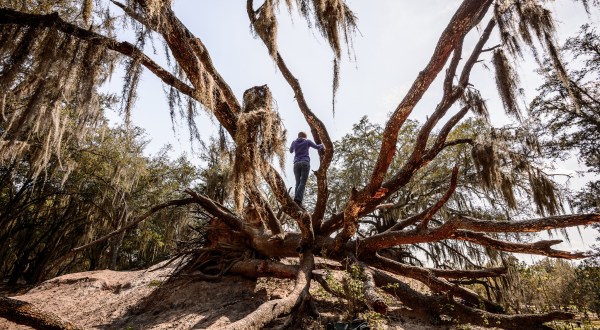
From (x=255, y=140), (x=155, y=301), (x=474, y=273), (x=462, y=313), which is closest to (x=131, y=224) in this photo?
(x=155, y=301)

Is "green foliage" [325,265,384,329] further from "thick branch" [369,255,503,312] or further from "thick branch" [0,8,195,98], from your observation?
"thick branch" [0,8,195,98]

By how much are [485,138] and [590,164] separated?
26.2ft

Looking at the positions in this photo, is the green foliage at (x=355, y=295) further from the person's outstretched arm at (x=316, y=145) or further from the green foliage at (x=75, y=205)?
the green foliage at (x=75, y=205)

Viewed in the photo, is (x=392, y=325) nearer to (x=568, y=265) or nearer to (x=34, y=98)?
(x=34, y=98)

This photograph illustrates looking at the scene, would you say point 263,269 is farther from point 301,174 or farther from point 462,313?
point 462,313

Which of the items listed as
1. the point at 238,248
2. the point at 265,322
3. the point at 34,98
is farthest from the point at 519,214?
the point at 34,98

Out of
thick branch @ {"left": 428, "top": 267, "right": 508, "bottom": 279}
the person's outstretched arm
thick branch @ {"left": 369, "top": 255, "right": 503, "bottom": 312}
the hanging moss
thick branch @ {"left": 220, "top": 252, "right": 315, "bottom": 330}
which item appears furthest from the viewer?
the person's outstretched arm

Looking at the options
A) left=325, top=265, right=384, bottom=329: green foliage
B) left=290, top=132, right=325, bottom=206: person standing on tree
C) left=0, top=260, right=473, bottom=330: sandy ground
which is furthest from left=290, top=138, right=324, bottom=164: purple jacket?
left=325, top=265, right=384, bottom=329: green foliage

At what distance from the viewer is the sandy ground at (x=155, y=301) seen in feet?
13.9

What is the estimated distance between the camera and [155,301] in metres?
5.33

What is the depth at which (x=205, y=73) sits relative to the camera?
13.0 ft

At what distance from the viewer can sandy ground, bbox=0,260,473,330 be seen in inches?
167

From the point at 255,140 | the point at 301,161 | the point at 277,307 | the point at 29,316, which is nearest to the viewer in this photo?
the point at 29,316

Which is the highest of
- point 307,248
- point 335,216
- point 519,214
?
point 519,214
